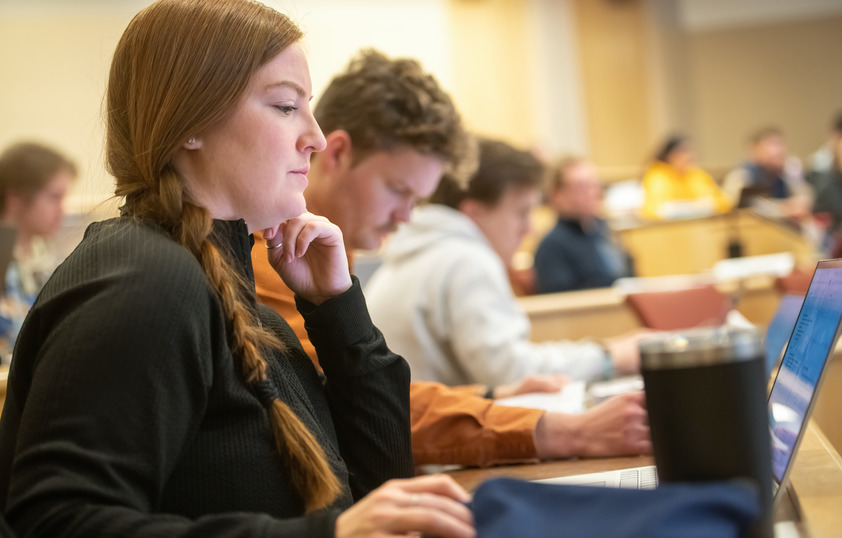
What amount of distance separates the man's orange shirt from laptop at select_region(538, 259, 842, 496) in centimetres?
19

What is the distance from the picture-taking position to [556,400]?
1.64m

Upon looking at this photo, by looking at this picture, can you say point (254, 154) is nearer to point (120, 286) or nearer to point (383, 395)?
point (120, 286)

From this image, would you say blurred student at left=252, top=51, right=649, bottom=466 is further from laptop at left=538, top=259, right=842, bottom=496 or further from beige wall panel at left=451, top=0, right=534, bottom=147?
beige wall panel at left=451, top=0, right=534, bottom=147

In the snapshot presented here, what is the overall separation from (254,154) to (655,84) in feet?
31.5

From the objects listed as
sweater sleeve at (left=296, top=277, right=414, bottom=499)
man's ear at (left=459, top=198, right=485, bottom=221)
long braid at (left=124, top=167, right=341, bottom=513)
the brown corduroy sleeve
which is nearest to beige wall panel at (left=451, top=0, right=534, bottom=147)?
man's ear at (left=459, top=198, right=485, bottom=221)

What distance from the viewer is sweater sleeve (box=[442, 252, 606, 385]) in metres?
2.23

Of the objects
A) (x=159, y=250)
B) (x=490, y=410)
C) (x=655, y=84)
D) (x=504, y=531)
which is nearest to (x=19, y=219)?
(x=490, y=410)

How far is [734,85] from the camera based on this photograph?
10.4 metres

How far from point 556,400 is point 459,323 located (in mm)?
632

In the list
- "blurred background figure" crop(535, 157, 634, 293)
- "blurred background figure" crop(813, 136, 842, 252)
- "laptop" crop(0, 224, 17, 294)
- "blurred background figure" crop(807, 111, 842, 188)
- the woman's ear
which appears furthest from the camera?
"blurred background figure" crop(807, 111, 842, 188)

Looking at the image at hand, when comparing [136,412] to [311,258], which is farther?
[311,258]

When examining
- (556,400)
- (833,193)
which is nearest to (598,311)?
(556,400)

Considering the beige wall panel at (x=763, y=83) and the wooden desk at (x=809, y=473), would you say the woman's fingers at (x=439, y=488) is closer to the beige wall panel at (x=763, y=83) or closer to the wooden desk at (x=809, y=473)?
the wooden desk at (x=809, y=473)

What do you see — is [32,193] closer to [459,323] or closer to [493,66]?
[459,323]
